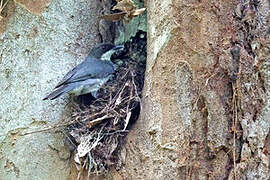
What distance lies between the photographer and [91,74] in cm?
300

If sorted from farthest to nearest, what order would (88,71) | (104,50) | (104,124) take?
(104,50) → (88,71) → (104,124)

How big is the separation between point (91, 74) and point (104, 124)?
602 mm

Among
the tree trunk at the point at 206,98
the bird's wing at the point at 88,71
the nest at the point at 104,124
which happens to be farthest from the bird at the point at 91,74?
the tree trunk at the point at 206,98

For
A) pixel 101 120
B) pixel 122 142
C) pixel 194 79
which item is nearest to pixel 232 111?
pixel 194 79

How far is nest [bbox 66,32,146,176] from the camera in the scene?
7.66ft

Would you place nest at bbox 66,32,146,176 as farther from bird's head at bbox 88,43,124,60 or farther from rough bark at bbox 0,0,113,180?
bird's head at bbox 88,43,124,60

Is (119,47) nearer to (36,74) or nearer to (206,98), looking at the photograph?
(36,74)

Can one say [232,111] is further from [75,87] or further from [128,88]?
[75,87]

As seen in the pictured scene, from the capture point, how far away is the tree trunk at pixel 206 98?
198 centimetres

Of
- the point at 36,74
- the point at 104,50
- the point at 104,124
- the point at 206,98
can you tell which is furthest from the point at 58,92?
the point at 206,98

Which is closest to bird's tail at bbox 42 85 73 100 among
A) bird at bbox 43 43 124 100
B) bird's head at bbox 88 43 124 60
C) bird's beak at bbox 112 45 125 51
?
bird at bbox 43 43 124 100

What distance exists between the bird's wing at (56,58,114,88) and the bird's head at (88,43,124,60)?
0.11 feet

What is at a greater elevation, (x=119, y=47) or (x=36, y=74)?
(x=119, y=47)

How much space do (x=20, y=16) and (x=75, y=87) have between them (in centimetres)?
55
